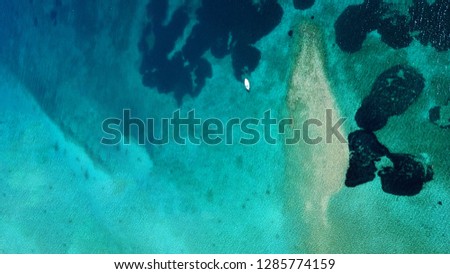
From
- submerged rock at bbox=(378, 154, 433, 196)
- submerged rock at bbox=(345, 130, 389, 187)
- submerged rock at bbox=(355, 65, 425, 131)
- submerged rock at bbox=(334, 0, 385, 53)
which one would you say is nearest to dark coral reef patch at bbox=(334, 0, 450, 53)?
submerged rock at bbox=(334, 0, 385, 53)

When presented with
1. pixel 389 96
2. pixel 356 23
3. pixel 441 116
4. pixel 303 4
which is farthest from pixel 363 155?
pixel 303 4

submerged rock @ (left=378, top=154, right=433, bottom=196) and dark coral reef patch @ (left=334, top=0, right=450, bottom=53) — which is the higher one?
dark coral reef patch @ (left=334, top=0, right=450, bottom=53)

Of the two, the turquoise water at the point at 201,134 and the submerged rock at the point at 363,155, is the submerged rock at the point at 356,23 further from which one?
the submerged rock at the point at 363,155

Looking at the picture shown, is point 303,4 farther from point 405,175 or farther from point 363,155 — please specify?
point 405,175

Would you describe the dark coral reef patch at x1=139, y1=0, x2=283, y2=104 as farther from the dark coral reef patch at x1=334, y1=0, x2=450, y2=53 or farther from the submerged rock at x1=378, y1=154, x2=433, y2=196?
the submerged rock at x1=378, y1=154, x2=433, y2=196

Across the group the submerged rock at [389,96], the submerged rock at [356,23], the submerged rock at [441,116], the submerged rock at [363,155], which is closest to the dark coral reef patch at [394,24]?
the submerged rock at [356,23]
